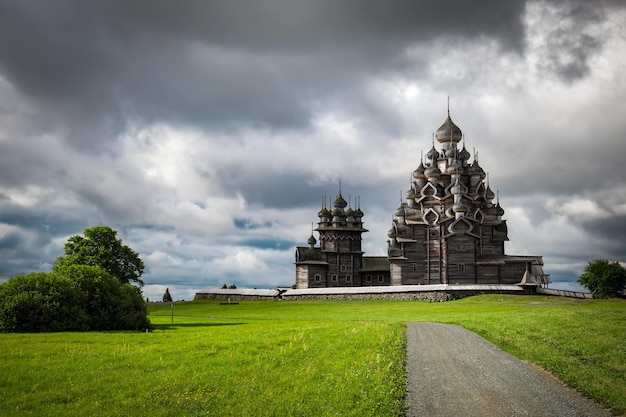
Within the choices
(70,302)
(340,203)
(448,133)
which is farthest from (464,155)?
(70,302)

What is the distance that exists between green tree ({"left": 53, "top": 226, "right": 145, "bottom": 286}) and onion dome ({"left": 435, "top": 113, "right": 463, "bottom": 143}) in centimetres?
5456

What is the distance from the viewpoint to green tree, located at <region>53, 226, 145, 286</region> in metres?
58.3

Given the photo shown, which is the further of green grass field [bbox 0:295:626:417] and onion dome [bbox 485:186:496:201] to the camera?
onion dome [bbox 485:186:496:201]

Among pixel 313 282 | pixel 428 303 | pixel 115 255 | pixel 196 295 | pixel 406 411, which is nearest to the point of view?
pixel 406 411

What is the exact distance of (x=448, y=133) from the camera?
94000 mm

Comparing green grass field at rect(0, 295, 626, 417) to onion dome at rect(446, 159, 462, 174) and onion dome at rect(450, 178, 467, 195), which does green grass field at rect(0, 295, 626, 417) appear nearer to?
onion dome at rect(450, 178, 467, 195)

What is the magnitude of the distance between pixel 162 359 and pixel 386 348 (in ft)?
30.6

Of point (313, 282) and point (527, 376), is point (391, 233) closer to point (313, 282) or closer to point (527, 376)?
point (313, 282)

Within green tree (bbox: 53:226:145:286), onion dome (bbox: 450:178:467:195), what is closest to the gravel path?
green tree (bbox: 53:226:145:286)

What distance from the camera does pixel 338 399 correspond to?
650 inches

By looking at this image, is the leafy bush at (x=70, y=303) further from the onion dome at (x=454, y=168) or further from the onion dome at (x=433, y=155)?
the onion dome at (x=433, y=155)

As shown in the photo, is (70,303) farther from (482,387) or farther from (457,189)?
(457,189)

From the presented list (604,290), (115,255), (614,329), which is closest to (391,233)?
(604,290)

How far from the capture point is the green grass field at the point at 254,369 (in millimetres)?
16234
